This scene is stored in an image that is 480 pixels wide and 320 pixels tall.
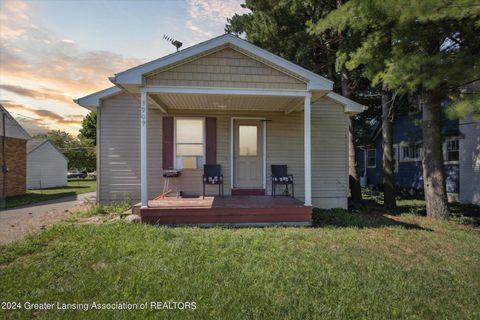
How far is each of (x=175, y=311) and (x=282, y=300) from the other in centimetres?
108

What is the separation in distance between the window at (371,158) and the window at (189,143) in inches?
537

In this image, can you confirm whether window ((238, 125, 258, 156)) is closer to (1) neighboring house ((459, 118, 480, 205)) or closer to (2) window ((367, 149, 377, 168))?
(1) neighboring house ((459, 118, 480, 205))

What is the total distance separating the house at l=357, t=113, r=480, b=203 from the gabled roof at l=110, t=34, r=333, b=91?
4744mm

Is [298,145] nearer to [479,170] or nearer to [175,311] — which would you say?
[175,311]

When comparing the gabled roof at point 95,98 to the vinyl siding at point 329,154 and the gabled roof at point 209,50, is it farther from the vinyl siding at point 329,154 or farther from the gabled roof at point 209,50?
the vinyl siding at point 329,154

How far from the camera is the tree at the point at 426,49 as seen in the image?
468 centimetres

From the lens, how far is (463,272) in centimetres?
382

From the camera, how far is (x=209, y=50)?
5906 millimetres

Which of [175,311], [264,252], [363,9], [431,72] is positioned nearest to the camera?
[175,311]

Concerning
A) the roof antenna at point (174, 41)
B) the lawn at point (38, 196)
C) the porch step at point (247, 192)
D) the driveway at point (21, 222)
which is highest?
the roof antenna at point (174, 41)

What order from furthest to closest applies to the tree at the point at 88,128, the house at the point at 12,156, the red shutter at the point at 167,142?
the tree at the point at 88,128 → the house at the point at 12,156 → the red shutter at the point at 167,142

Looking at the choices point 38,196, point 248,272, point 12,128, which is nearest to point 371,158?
point 248,272

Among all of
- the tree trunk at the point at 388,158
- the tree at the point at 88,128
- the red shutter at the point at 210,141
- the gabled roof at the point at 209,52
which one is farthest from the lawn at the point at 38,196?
the tree at the point at 88,128


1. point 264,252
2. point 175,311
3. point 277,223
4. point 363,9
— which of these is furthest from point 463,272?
point 363,9
